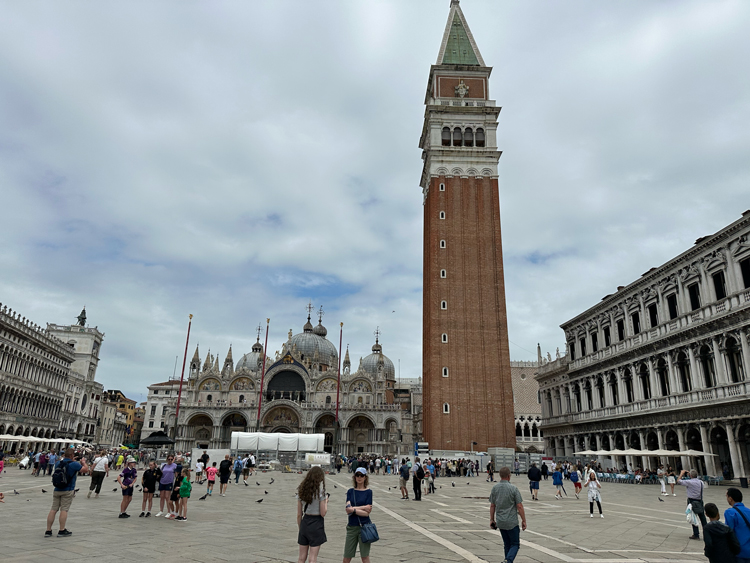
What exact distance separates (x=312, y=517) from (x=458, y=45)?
58664mm

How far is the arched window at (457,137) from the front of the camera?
51.8 meters

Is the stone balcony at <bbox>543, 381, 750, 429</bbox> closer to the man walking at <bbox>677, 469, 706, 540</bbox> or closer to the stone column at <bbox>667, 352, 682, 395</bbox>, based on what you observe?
the stone column at <bbox>667, 352, 682, 395</bbox>

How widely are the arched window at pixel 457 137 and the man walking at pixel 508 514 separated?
47496 millimetres

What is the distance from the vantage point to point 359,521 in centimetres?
659

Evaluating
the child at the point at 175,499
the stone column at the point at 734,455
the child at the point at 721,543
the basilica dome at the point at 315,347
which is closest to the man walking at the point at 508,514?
the child at the point at 721,543

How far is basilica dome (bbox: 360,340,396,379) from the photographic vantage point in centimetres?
8181

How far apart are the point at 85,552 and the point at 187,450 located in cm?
5984

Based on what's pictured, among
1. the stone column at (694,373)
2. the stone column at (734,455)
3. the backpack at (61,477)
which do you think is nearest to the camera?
the backpack at (61,477)

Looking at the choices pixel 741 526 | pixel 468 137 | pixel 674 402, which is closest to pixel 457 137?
pixel 468 137

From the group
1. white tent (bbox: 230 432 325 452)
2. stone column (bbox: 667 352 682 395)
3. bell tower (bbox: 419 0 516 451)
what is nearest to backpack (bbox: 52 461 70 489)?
white tent (bbox: 230 432 325 452)

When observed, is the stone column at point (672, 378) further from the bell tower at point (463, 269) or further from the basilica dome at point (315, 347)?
the basilica dome at point (315, 347)

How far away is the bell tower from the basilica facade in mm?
17750

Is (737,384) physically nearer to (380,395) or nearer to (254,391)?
(380,395)

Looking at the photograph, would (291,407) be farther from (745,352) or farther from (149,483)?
(149,483)
